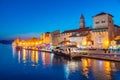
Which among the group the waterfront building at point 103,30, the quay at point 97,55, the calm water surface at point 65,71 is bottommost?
the calm water surface at point 65,71

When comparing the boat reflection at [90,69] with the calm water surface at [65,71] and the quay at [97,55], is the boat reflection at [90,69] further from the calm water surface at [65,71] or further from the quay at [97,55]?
the quay at [97,55]

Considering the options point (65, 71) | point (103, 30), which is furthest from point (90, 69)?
point (103, 30)

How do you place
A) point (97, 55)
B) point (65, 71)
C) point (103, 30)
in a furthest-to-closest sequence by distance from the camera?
point (103, 30), point (97, 55), point (65, 71)

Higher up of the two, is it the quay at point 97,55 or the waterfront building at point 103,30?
the waterfront building at point 103,30

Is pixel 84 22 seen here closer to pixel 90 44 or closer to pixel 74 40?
pixel 74 40

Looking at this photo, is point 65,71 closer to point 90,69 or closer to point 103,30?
point 90,69

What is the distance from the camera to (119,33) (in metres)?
71.8

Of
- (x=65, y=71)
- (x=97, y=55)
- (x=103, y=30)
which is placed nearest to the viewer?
(x=65, y=71)

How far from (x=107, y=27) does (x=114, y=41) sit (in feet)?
17.1

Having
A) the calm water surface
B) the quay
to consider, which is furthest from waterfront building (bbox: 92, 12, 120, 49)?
the calm water surface

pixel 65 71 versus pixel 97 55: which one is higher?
pixel 97 55

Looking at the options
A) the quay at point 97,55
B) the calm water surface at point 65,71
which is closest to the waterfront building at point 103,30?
the quay at point 97,55

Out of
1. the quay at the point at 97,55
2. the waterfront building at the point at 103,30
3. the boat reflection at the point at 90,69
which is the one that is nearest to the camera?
the boat reflection at the point at 90,69

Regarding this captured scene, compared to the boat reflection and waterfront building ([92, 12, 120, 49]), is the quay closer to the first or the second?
the boat reflection
